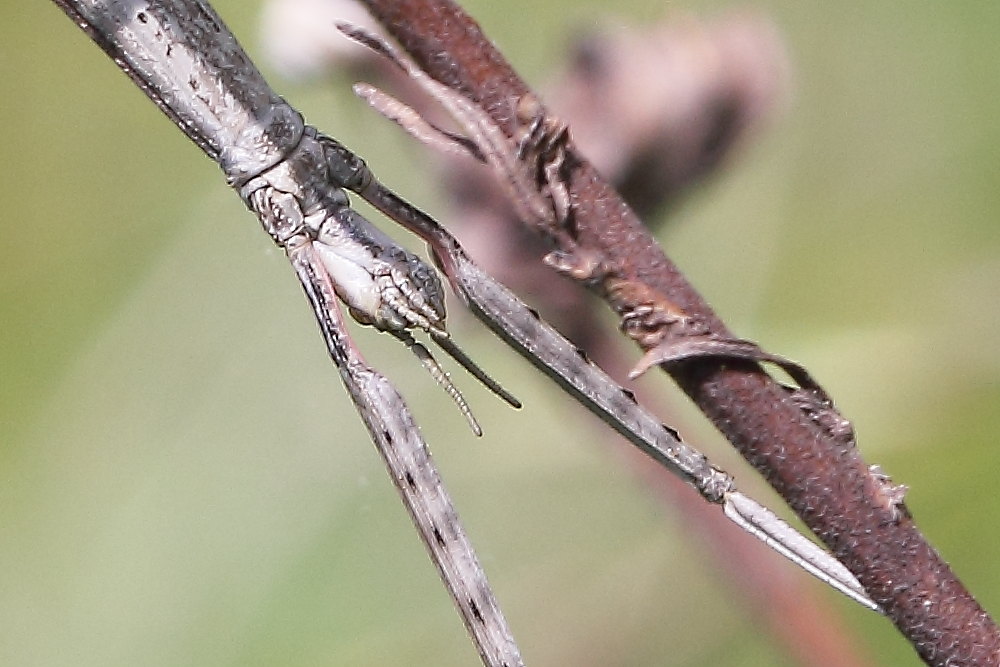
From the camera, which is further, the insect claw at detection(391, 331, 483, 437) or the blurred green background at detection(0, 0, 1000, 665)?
the blurred green background at detection(0, 0, 1000, 665)

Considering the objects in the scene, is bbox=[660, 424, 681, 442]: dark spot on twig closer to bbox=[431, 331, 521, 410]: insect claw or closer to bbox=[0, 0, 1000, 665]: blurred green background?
bbox=[431, 331, 521, 410]: insect claw

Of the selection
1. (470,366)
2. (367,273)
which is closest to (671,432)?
(470,366)

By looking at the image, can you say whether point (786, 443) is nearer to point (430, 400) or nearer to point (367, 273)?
point (367, 273)

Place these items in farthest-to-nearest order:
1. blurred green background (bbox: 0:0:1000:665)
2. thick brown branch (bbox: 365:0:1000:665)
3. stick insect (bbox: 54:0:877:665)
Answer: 1. blurred green background (bbox: 0:0:1000:665)
2. stick insect (bbox: 54:0:877:665)
3. thick brown branch (bbox: 365:0:1000:665)

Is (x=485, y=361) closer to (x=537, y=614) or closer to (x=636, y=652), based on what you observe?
(x=537, y=614)

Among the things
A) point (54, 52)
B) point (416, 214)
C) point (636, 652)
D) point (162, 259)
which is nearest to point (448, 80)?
point (416, 214)

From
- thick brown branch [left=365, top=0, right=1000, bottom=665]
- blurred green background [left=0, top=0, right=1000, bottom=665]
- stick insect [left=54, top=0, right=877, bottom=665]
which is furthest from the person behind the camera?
blurred green background [left=0, top=0, right=1000, bottom=665]

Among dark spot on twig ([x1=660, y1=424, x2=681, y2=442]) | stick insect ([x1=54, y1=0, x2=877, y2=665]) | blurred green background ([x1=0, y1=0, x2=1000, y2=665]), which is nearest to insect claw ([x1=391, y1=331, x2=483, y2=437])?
stick insect ([x1=54, y1=0, x2=877, y2=665])
